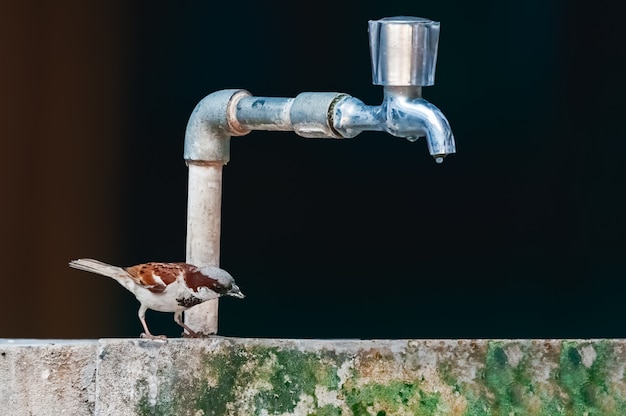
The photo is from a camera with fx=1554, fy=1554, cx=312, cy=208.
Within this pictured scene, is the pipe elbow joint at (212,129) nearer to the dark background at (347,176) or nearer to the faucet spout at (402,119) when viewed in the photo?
the faucet spout at (402,119)

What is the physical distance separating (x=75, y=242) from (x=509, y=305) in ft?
5.55

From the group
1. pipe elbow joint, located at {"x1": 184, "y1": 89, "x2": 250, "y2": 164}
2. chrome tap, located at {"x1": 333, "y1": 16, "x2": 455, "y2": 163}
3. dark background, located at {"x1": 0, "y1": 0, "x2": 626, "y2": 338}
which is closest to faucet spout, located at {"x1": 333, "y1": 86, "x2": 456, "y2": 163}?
chrome tap, located at {"x1": 333, "y1": 16, "x2": 455, "y2": 163}

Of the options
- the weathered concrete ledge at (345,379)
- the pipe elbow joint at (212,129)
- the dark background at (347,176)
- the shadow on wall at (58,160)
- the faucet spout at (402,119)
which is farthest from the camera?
the dark background at (347,176)

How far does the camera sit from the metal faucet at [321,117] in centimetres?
273

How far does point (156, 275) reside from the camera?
2.96 meters

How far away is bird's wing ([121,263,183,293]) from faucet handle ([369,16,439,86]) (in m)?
0.53

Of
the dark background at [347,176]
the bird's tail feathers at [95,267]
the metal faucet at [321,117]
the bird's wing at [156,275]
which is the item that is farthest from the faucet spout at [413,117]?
the dark background at [347,176]

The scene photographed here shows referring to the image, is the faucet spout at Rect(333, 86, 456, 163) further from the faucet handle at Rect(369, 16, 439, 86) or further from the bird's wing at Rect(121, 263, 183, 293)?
the bird's wing at Rect(121, 263, 183, 293)

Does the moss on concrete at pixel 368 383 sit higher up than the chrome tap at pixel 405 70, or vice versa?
the chrome tap at pixel 405 70

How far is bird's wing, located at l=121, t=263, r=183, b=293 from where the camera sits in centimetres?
291

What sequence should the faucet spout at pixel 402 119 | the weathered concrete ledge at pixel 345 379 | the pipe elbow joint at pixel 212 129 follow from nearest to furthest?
the faucet spout at pixel 402 119
the weathered concrete ledge at pixel 345 379
the pipe elbow joint at pixel 212 129

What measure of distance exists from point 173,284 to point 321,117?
0.42 metres

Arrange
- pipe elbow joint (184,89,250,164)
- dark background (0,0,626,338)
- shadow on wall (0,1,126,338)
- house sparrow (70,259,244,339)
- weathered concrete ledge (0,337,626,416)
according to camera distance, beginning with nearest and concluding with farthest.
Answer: weathered concrete ledge (0,337,626,416)
house sparrow (70,259,244,339)
pipe elbow joint (184,89,250,164)
shadow on wall (0,1,126,338)
dark background (0,0,626,338)

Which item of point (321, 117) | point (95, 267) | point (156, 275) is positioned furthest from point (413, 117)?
point (95, 267)
